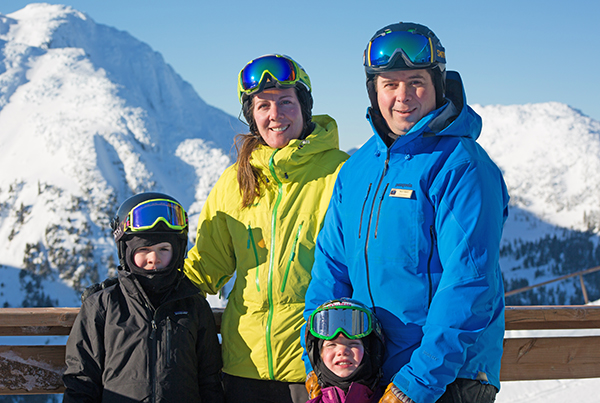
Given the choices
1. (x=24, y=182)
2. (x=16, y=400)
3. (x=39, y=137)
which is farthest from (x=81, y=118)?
(x=16, y=400)

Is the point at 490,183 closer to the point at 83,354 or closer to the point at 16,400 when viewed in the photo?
the point at 83,354

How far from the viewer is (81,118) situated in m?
170

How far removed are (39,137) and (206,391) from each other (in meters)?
178

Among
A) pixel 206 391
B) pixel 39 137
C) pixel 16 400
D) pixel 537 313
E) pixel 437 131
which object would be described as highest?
pixel 39 137

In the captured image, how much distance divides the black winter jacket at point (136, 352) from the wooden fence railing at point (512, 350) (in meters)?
0.29

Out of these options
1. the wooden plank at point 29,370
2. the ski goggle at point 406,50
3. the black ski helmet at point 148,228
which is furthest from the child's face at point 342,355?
the wooden plank at point 29,370

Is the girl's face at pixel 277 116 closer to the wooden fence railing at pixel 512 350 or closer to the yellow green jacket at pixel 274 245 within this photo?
the yellow green jacket at pixel 274 245

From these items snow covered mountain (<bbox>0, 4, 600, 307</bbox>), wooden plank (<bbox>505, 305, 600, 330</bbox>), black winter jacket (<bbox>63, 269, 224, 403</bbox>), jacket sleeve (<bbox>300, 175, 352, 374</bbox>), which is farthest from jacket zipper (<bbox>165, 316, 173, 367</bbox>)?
snow covered mountain (<bbox>0, 4, 600, 307</bbox>)

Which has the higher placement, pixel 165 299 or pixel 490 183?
pixel 490 183

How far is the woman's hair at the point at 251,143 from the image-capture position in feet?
8.98

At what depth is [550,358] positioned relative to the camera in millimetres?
3033

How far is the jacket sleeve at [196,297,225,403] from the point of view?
2609 millimetres

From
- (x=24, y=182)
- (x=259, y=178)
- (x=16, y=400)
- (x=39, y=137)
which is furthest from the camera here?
(x=39, y=137)

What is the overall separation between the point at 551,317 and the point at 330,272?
1486mm
